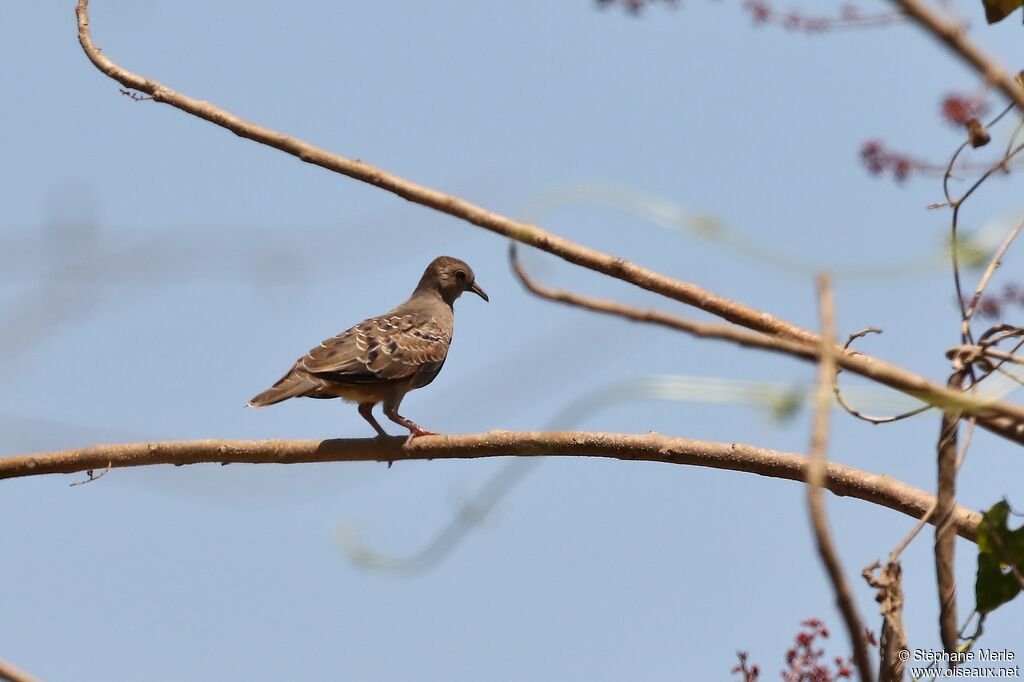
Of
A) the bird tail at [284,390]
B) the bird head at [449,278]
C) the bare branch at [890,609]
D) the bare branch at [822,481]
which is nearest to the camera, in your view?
the bare branch at [822,481]

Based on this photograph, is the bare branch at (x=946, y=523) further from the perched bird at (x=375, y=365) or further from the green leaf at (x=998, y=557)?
the perched bird at (x=375, y=365)

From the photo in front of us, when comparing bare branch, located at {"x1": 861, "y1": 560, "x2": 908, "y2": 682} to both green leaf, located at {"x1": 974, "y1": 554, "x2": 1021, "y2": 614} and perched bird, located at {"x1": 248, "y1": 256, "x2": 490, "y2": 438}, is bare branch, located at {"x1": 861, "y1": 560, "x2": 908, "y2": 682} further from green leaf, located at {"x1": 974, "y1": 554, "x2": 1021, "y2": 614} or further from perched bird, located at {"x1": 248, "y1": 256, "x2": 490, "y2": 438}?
perched bird, located at {"x1": 248, "y1": 256, "x2": 490, "y2": 438}

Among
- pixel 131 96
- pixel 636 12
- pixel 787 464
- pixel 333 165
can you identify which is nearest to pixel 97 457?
pixel 131 96

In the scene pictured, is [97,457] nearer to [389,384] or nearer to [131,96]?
[131,96]

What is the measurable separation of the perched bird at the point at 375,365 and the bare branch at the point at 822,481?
5224 mm

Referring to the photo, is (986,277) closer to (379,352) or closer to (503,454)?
(503,454)

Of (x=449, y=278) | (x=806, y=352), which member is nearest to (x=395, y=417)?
(x=449, y=278)

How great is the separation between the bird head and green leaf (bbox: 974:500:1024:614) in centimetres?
685

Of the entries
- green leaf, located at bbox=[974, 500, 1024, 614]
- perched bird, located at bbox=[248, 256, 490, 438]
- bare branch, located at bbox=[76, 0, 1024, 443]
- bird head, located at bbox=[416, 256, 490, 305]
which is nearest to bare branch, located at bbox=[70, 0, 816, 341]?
bare branch, located at bbox=[76, 0, 1024, 443]

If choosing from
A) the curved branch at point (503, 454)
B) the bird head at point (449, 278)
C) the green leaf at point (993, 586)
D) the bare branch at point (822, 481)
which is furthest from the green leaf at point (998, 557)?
the bird head at point (449, 278)

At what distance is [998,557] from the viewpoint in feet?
10.8

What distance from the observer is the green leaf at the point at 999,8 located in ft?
10.1

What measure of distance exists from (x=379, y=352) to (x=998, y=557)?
515cm

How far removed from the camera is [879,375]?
2119 millimetres
